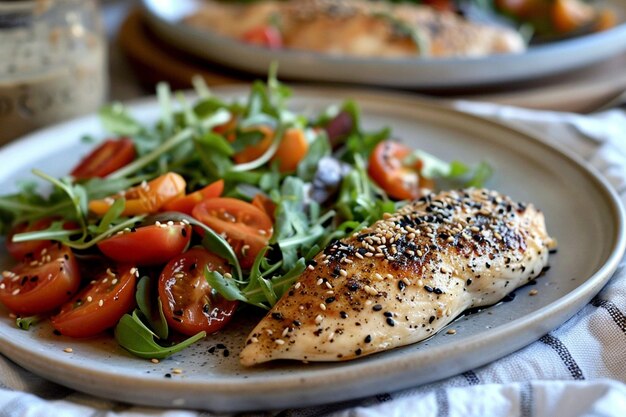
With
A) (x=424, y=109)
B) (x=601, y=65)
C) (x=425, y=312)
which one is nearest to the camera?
(x=425, y=312)

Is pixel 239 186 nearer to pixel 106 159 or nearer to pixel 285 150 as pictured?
pixel 285 150

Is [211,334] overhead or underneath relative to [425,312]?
underneath

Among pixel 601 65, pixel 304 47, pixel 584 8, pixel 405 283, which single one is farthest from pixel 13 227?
pixel 584 8

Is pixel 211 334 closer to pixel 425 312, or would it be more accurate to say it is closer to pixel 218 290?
pixel 218 290

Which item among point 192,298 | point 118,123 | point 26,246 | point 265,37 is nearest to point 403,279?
point 192,298

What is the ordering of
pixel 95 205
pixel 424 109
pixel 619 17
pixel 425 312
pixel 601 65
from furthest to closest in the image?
pixel 619 17 → pixel 601 65 → pixel 424 109 → pixel 95 205 → pixel 425 312

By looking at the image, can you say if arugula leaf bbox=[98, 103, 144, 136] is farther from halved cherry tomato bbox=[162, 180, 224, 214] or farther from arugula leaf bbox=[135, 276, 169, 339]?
arugula leaf bbox=[135, 276, 169, 339]
